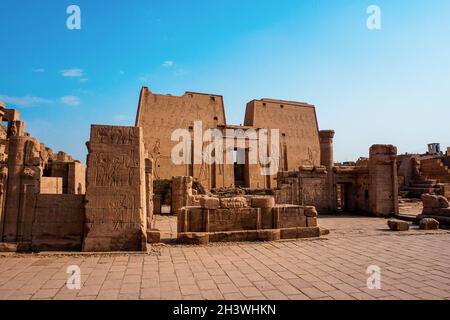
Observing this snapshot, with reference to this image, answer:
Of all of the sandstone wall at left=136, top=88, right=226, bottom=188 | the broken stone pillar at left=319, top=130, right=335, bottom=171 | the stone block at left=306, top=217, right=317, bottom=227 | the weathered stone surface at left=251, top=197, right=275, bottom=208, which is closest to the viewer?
the weathered stone surface at left=251, top=197, right=275, bottom=208

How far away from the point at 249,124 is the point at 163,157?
8212 millimetres

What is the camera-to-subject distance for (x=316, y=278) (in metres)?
5.10

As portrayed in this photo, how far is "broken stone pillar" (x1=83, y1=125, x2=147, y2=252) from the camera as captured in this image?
269 inches

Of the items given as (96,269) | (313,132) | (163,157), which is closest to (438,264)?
(96,269)

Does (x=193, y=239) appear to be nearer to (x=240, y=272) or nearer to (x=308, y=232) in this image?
(x=240, y=272)

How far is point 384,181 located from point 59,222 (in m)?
15.2

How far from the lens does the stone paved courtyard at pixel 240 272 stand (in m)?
4.35

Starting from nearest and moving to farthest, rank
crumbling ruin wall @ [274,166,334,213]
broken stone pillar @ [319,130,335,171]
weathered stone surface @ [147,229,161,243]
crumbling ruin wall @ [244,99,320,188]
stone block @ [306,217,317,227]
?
weathered stone surface @ [147,229,161,243] < stone block @ [306,217,317,227] < crumbling ruin wall @ [274,166,334,213] < broken stone pillar @ [319,130,335,171] < crumbling ruin wall @ [244,99,320,188]

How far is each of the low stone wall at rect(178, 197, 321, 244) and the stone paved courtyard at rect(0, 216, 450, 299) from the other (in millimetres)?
463

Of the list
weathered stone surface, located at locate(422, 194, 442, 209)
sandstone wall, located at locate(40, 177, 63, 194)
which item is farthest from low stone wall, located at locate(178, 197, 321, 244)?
weathered stone surface, located at locate(422, 194, 442, 209)

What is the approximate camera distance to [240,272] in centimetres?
542

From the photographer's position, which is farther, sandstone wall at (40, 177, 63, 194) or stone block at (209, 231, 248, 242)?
sandstone wall at (40, 177, 63, 194)

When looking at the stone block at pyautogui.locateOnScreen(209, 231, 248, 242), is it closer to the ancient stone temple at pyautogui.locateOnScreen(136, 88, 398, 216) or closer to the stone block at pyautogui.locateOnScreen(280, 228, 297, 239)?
the stone block at pyautogui.locateOnScreen(280, 228, 297, 239)

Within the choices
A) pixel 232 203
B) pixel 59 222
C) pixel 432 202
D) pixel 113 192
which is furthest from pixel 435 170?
pixel 59 222
